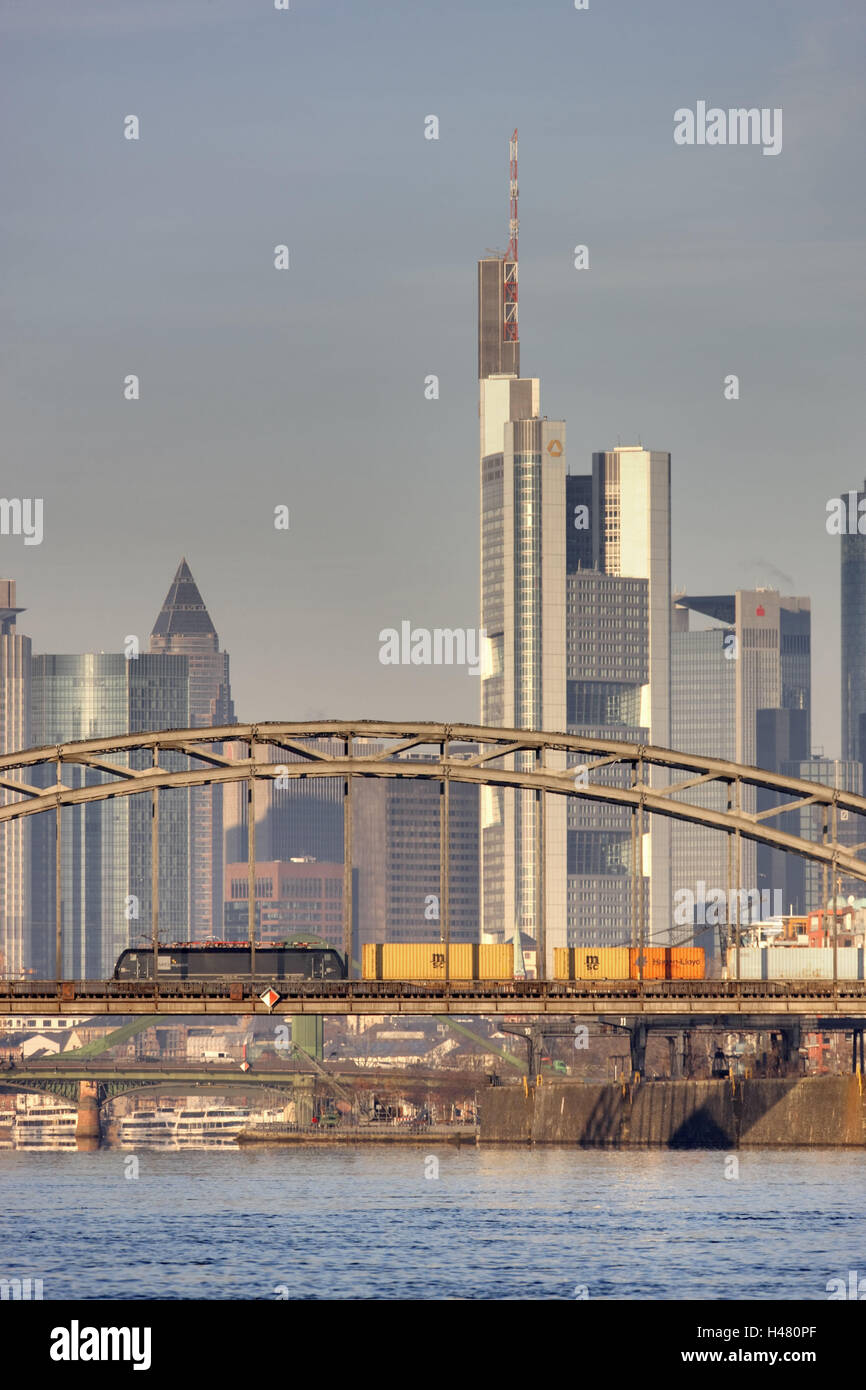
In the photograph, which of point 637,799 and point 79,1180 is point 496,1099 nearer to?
point 79,1180

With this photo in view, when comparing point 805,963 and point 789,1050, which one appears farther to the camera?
point 789,1050

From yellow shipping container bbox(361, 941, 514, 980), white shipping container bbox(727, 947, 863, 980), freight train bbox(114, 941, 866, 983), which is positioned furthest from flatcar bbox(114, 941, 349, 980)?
white shipping container bbox(727, 947, 863, 980)

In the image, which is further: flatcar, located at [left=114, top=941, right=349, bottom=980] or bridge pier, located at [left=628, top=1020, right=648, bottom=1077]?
bridge pier, located at [left=628, top=1020, right=648, bottom=1077]

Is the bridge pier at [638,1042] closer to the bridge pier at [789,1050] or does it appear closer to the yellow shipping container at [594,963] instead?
the bridge pier at [789,1050]

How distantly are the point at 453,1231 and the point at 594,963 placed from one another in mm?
32985

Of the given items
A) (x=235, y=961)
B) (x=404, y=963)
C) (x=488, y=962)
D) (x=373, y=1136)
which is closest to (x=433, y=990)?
(x=404, y=963)

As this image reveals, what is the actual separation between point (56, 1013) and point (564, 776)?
2232cm

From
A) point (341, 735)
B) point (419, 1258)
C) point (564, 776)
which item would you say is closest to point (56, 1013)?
point (341, 735)

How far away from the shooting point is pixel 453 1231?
271 ft

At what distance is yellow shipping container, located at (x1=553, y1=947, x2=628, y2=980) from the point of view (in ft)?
375

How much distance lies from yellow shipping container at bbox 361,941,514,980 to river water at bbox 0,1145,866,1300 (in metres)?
9.12

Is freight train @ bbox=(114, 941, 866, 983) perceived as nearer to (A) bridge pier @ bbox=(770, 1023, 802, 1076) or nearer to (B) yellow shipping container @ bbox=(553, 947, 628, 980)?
(B) yellow shipping container @ bbox=(553, 947, 628, 980)

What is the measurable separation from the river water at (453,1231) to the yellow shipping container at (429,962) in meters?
9.12

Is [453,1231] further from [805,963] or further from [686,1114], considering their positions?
[805,963]
